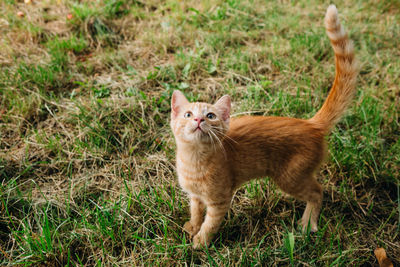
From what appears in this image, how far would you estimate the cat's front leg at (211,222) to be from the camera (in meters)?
2.09

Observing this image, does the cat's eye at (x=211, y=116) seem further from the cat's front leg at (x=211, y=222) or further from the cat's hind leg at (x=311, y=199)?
the cat's hind leg at (x=311, y=199)

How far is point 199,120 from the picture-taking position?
5.89 ft

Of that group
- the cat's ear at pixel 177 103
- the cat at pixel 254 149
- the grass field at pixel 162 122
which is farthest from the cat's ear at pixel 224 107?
the grass field at pixel 162 122

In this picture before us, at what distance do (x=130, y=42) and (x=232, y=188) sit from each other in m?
2.60

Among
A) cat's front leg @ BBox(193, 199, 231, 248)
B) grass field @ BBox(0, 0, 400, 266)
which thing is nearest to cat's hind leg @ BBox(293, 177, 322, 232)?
grass field @ BBox(0, 0, 400, 266)

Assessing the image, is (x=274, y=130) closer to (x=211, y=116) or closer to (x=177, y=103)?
(x=211, y=116)

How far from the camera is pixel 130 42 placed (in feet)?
12.6

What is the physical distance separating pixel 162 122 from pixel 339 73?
5.57 ft

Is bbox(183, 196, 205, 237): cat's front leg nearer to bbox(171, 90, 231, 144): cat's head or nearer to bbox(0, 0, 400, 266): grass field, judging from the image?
bbox(0, 0, 400, 266): grass field

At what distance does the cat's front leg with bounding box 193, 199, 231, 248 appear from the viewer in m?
2.09

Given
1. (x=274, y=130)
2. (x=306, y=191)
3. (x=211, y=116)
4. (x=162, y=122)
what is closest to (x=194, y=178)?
(x=211, y=116)

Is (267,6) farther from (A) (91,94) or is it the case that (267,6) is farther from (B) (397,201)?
(B) (397,201)

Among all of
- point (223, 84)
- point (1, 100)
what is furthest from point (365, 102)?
point (1, 100)

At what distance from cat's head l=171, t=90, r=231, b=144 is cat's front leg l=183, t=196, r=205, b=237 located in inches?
23.2
